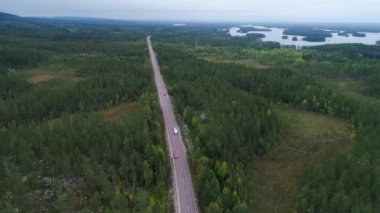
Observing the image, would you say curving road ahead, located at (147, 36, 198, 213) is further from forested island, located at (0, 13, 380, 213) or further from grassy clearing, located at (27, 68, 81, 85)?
grassy clearing, located at (27, 68, 81, 85)

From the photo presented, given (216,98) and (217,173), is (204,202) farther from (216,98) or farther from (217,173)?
(216,98)

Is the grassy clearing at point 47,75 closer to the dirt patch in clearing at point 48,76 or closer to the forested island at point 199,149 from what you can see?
the dirt patch in clearing at point 48,76

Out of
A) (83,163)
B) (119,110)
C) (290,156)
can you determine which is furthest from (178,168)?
(119,110)

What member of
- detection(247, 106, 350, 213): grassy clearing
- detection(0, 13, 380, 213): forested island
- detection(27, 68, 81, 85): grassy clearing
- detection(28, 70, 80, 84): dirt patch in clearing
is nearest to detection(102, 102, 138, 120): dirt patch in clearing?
detection(0, 13, 380, 213): forested island

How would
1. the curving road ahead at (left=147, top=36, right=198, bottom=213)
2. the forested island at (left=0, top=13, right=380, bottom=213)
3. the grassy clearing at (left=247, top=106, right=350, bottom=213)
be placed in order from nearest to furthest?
the forested island at (left=0, top=13, right=380, bottom=213) → the curving road ahead at (left=147, top=36, right=198, bottom=213) → the grassy clearing at (left=247, top=106, right=350, bottom=213)

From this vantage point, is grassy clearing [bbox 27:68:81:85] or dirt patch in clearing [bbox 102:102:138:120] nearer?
dirt patch in clearing [bbox 102:102:138:120]

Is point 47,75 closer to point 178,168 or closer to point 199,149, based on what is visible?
point 178,168

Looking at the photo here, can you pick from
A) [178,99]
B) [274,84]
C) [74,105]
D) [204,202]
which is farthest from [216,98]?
[204,202]

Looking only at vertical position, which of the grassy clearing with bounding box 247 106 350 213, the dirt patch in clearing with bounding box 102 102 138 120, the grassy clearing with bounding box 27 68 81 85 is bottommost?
the grassy clearing with bounding box 27 68 81 85
